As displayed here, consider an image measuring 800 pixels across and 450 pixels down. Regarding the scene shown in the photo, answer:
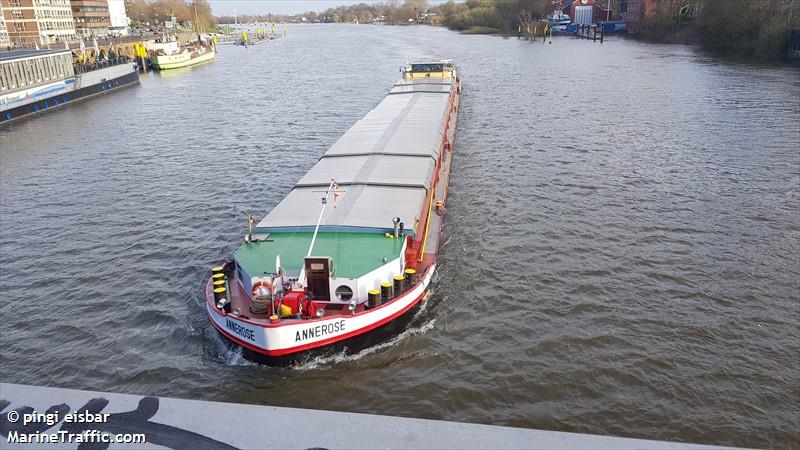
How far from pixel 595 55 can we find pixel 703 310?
263 feet

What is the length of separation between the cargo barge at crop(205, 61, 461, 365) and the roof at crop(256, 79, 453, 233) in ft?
0.18

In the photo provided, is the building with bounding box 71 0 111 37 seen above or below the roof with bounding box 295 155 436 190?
above

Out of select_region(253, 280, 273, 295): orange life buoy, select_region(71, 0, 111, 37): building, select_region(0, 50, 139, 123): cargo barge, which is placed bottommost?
select_region(253, 280, 273, 295): orange life buoy

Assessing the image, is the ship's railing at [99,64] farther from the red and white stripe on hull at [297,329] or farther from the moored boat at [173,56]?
the red and white stripe on hull at [297,329]

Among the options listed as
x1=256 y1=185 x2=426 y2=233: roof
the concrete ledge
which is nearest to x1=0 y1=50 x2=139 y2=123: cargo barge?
x1=256 y1=185 x2=426 y2=233: roof

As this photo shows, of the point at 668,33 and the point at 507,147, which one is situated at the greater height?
the point at 668,33

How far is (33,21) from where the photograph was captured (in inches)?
3851

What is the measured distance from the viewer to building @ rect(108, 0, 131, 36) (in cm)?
13000

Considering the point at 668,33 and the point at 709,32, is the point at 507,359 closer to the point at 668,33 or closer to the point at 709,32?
the point at 709,32

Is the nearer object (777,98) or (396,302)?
(396,302)

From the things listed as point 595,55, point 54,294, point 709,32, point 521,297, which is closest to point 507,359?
point 521,297

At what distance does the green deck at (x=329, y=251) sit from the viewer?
657 inches

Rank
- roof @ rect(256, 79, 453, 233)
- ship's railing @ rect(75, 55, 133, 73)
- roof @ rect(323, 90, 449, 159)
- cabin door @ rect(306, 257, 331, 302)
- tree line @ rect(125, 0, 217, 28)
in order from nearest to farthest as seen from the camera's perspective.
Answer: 1. cabin door @ rect(306, 257, 331, 302)
2. roof @ rect(256, 79, 453, 233)
3. roof @ rect(323, 90, 449, 159)
4. ship's railing @ rect(75, 55, 133, 73)
5. tree line @ rect(125, 0, 217, 28)

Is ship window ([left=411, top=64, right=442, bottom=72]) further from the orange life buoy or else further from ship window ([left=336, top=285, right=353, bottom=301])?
the orange life buoy
